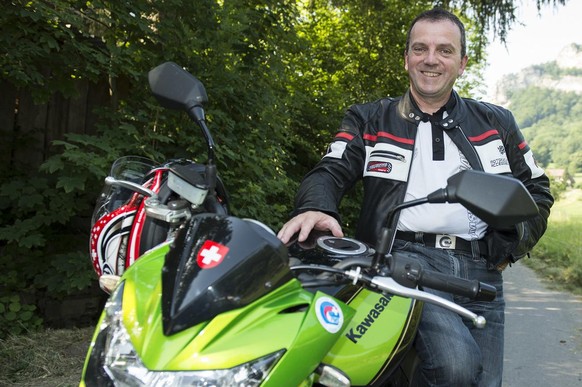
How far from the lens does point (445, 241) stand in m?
2.60

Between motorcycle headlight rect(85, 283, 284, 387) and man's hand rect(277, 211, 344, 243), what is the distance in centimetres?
76

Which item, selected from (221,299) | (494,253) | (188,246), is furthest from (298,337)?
(494,253)

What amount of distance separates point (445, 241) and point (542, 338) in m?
4.14

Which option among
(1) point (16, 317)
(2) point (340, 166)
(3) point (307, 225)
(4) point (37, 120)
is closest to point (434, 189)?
(2) point (340, 166)

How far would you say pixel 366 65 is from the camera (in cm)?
1030

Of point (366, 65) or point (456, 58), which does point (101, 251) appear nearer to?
point (456, 58)

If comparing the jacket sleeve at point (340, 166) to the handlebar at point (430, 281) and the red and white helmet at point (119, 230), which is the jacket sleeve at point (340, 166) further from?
the handlebar at point (430, 281)

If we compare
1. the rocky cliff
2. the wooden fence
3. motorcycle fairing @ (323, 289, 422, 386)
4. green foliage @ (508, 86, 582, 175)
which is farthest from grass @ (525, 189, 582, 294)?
the rocky cliff

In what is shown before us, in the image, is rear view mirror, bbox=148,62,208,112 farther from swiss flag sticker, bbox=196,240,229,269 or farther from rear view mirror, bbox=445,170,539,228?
rear view mirror, bbox=445,170,539,228

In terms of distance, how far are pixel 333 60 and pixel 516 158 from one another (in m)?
7.21

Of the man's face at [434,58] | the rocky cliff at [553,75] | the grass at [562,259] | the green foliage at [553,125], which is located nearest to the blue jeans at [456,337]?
the man's face at [434,58]

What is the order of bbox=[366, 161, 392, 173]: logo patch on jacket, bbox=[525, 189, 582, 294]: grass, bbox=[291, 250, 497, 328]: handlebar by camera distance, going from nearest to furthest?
bbox=[291, 250, 497, 328]: handlebar
bbox=[366, 161, 392, 173]: logo patch on jacket
bbox=[525, 189, 582, 294]: grass

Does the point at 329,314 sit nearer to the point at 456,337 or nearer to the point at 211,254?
the point at 211,254

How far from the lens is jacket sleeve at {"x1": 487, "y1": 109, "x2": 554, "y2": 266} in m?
2.43
